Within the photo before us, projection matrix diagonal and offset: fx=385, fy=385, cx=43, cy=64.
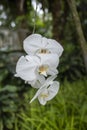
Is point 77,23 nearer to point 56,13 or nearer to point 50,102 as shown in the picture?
point 50,102

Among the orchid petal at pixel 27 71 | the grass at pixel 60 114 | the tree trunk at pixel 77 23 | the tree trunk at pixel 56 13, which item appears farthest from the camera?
the tree trunk at pixel 56 13

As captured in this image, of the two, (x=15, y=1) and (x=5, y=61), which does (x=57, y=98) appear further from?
(x=15, y=1)

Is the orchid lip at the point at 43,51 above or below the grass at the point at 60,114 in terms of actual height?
above

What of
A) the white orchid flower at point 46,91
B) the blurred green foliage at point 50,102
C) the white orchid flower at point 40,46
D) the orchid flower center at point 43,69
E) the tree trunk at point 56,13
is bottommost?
the blurred green foliage at point 50,102

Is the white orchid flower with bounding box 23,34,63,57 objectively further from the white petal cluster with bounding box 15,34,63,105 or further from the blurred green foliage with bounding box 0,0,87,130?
Answer: the blurred green foliage with bounding box 0,0,87,130

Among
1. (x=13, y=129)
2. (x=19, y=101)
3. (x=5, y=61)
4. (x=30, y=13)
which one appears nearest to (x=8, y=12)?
(x=30, y=13)

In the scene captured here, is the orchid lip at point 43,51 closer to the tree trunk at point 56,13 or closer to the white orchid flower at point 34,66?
the white orchid flower at point 34,66

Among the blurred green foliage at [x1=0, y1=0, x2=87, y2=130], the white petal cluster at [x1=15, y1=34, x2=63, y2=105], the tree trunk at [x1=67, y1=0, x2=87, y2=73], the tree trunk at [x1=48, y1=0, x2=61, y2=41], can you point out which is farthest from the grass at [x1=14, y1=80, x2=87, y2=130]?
the white petal cluster at [x1=15, y1=34, x2=63, y2=105]

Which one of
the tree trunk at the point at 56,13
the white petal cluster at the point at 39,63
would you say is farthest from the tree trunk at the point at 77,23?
the tree trunk at the point at 56,13

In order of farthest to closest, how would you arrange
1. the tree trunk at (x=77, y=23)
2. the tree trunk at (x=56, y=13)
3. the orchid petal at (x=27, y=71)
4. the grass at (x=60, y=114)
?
the tree trunk at (x=56, y=13) < the grass at (x=60, y=114) < the tree trunk at (x=77, y=23) < the orchid petal at (x=27, y=71)
